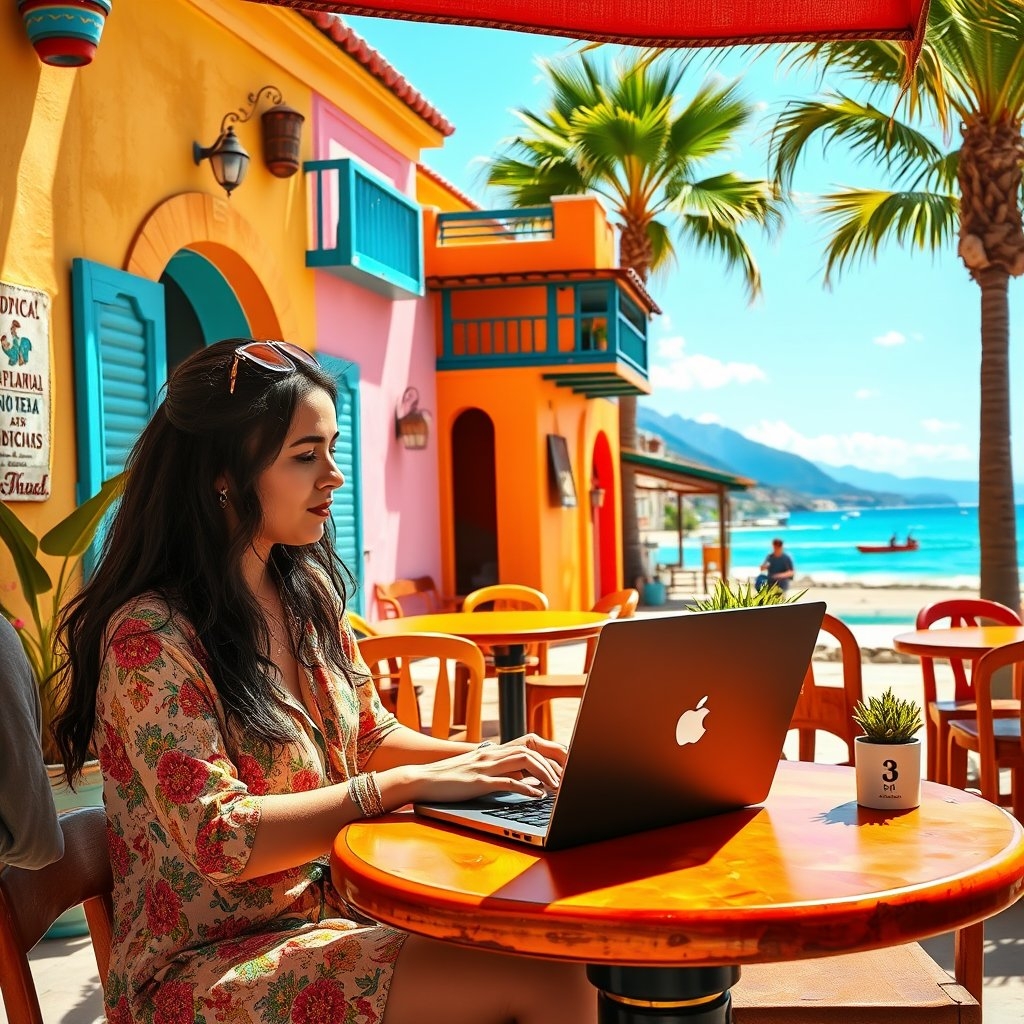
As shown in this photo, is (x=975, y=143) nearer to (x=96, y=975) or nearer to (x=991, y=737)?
(x=991, y=737)

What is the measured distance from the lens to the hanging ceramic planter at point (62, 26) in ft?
18.2

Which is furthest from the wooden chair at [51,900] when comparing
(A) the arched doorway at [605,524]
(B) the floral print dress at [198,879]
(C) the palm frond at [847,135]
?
(A) the arched doorway at [605,524]

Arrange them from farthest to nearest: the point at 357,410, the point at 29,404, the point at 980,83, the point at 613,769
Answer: the point at 357,410, the point at 980,83, the point at 29,404, the point at 613,769

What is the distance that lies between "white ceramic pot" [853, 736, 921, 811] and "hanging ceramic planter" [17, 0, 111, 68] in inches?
197

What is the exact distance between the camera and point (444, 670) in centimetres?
469

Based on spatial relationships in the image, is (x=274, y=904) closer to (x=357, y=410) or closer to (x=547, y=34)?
(x=547, y=34)

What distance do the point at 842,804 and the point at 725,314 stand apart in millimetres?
176761

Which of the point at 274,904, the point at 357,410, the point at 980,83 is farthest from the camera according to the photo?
the point at 357,410

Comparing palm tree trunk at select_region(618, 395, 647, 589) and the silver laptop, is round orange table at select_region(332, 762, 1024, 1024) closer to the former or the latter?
the silver laptop

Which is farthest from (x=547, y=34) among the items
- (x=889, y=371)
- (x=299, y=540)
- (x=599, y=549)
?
(x=889, y=371)

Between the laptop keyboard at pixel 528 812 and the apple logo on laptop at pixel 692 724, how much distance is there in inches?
9.4

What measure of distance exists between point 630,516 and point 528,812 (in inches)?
756

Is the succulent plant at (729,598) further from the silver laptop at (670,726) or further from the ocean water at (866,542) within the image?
the ocean water at (866,542)

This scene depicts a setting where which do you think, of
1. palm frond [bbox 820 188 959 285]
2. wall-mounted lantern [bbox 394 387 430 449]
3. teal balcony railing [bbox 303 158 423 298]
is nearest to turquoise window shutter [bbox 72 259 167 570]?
teal balcony railing [bbox 303 158 423 298]
